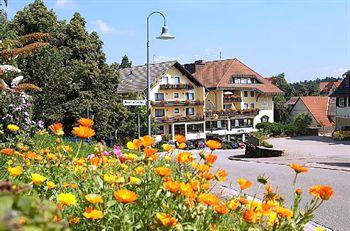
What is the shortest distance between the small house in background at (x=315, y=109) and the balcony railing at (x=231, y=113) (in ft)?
31.6

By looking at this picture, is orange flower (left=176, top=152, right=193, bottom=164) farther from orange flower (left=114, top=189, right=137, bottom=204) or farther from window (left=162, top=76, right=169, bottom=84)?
window (left=162, top=76, right=169, bottom=84)

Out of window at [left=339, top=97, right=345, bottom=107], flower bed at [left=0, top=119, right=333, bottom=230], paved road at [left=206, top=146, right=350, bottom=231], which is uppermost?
window at [left=339, top=97, right=345, bottom=107]

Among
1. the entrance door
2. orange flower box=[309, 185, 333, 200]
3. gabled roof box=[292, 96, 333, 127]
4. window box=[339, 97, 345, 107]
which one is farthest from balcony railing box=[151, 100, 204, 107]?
orange flower box=[309, 185, 333, 200]

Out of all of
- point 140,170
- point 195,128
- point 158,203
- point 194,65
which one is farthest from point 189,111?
point 158,203

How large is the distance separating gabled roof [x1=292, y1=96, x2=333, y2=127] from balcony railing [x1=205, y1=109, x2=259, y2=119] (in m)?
9.91

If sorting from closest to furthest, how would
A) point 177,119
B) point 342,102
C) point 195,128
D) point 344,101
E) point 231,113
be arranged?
point 344,101 < point 342,102 < point 177,119 < point 195,128 < point 231,113

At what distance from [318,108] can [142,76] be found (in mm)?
28391

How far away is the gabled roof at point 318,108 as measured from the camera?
211 feet

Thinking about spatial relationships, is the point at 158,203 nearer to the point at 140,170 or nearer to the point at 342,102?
the point at 140,170

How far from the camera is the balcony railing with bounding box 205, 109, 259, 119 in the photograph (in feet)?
180

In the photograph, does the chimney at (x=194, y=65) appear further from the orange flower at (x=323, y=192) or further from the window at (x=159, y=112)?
the orange flower at (x=323, y=192)

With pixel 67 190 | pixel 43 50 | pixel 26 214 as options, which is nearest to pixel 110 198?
pixel 67 190

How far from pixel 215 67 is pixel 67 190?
57882mm

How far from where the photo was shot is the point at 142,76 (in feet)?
167
